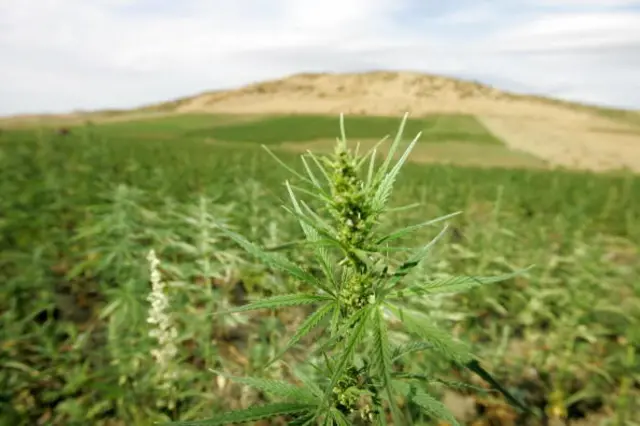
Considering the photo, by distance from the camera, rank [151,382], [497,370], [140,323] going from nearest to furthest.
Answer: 1. [151,382]
2. [140,323]
3. [497,370]

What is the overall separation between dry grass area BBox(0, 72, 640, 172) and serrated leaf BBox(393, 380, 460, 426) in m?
36.4

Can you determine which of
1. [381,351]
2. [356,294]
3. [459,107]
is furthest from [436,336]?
[459,107]

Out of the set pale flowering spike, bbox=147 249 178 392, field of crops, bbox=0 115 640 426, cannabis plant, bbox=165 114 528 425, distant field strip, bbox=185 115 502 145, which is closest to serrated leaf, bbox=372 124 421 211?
cannabis plant, bbox=165 114 528 425

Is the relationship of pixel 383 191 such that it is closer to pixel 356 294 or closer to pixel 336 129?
pixel 356 294

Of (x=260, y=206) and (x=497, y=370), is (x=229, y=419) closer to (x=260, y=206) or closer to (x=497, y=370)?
(x=497, y=370)

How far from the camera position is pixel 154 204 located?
810cm

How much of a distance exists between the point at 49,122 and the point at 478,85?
190ft

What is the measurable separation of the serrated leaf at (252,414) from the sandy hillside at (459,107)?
121ft

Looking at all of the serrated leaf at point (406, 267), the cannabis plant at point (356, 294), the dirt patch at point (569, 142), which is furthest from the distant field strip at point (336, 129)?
the serrated leaf at point (406, 267)

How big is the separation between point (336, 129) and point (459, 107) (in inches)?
802

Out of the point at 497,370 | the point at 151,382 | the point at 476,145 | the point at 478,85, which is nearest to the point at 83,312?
the point at 151,382

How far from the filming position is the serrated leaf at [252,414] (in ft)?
3.55

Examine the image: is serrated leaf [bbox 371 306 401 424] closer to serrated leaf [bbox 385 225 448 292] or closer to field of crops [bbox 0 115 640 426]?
serrated leaf [bbox 385 225 448 292]

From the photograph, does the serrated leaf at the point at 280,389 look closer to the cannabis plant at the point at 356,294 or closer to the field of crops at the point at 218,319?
the cannabis plant at the point at 356,294
